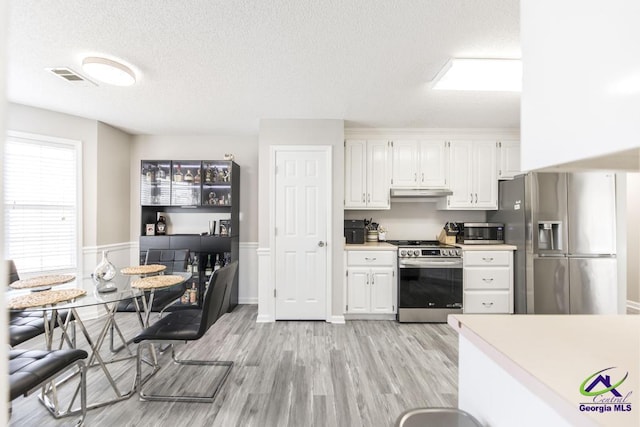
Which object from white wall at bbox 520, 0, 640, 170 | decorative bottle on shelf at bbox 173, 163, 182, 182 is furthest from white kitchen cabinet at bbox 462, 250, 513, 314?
decorative bottle on shelf at bbox 173, 163, 182, 182

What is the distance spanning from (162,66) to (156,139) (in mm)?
2207

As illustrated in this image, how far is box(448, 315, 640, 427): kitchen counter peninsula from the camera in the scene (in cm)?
55

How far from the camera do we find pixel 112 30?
71.5 inches

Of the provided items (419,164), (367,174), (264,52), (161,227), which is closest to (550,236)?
(419,164)

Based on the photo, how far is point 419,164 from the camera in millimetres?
3717

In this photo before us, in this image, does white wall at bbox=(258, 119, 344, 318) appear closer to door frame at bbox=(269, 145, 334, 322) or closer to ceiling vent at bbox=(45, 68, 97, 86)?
door frame at bbox=(269, 145, 334, 322)

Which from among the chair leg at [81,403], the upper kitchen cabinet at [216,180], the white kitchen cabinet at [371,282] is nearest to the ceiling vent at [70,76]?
the upper kitchen cabinet at [216,180]

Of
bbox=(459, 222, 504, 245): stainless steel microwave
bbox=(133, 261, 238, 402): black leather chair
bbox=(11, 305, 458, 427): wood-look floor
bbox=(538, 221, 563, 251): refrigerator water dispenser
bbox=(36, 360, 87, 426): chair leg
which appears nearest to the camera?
bbox=(36, 360, 87, 426): chair leg

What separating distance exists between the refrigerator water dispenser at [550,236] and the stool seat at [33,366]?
4.18 m

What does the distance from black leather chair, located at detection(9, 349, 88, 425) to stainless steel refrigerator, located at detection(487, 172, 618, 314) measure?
4087 mm

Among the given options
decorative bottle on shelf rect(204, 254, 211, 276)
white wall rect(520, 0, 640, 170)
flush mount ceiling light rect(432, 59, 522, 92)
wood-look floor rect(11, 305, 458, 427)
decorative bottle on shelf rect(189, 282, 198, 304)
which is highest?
flush mount ceiling light rect(432, 59, 522, 92)

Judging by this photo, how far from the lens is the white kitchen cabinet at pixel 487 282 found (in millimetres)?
3328

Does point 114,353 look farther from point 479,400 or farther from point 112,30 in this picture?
point 479,400

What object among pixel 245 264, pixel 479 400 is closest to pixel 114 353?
pixel 245 264
